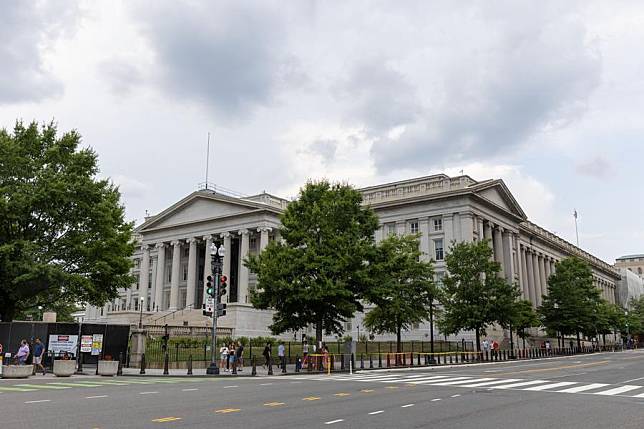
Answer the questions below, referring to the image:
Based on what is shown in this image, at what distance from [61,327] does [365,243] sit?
19.4 meters

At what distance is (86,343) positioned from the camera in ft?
107

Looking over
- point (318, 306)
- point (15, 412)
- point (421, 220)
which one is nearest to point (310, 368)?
point (318, 306)

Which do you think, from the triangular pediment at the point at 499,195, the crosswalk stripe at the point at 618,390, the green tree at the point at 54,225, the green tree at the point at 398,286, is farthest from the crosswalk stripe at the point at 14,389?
the triangular pediment at the point at 499,195

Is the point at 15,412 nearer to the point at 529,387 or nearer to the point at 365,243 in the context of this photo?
the point at 529,387

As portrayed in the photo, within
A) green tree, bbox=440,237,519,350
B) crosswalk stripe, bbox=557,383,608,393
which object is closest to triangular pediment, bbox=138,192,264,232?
green tree, bbox=440,237,519,350

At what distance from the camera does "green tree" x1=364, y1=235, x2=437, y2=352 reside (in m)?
39.4

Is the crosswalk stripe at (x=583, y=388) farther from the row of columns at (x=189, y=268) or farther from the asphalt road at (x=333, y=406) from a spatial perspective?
the row of columns at (x=189, y=268)

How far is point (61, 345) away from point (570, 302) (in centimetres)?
6343

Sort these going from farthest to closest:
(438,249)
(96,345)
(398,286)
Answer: (438,249), (398,286), (96,345)

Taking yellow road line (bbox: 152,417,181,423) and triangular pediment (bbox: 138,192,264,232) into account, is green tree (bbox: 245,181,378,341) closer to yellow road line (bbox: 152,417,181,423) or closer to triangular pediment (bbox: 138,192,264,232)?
yellow road line (bbox: 152,417,181,423)

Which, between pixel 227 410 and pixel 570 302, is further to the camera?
pixel 570 302

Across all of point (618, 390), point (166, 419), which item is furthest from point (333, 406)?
point (618, 390)

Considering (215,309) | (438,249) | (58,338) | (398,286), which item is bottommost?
(58,338)

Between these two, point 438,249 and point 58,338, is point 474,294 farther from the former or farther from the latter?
point 58,338
